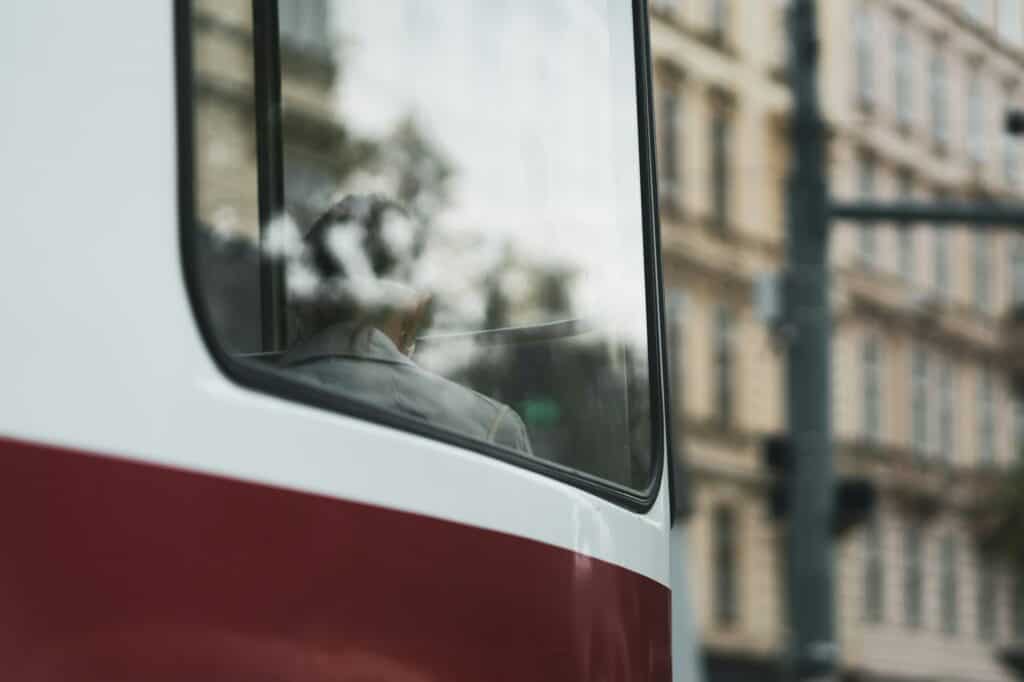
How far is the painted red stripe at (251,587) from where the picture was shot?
2182 millimetres

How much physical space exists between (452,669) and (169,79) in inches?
33.6

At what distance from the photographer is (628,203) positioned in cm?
348

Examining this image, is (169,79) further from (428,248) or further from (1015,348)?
(1015,348)

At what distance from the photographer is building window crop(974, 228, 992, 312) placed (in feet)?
138

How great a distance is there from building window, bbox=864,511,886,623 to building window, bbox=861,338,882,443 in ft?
4.82

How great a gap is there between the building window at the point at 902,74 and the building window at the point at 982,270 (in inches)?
130

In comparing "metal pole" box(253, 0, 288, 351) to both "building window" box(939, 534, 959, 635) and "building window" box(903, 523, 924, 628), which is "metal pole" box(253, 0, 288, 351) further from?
"building window" box(939, 534, 959, 635)

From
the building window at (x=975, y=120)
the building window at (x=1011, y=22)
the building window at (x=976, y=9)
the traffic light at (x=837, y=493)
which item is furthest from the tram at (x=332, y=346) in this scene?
the building window at (x=975, y=120)

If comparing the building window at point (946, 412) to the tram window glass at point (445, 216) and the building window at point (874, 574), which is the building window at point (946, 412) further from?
the tram window glass at point (445, 216)

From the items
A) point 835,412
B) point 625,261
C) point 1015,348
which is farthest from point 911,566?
point 625,261

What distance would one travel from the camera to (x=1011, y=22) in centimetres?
3406

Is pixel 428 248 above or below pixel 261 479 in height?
above

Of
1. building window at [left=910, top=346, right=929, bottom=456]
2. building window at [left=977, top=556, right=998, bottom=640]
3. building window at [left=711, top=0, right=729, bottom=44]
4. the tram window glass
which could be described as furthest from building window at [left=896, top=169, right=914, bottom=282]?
the tram window glass

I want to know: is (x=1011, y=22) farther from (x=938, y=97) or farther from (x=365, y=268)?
(x=365, y=268)
